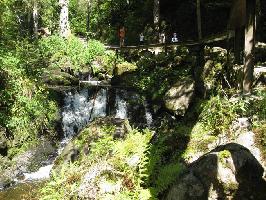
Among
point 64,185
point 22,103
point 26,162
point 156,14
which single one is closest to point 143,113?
point 22,103

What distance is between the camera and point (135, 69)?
21.7 metres

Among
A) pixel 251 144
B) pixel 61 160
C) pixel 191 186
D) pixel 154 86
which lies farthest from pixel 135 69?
pixel 191 186

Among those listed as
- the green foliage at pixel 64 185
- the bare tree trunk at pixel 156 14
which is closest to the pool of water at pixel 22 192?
the green foliage at pixel 64 185

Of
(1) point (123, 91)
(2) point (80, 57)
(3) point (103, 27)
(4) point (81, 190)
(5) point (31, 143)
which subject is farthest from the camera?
(3) point (103, 27)

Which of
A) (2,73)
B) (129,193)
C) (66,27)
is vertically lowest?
(129,193)

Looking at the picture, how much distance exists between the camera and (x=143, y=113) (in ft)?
59.4

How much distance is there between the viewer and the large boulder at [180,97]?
1463cm

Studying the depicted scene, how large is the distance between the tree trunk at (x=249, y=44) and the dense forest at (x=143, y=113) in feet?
0.09

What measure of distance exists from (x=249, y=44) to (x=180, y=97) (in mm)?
5514

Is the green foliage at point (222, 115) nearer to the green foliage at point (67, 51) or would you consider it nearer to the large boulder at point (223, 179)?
the large boulder at point (223, 179)

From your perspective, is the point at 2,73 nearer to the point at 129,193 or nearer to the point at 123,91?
the point at 123,91

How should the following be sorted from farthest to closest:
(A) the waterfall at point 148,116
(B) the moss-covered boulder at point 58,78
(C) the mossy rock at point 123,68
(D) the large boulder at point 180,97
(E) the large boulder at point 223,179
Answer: (C) the mossy rock at point 123,68 → (B) the moss-covered boulder at point 58,78 → (A) the waterfall at point 148,116 → (D) the large boulder at point 180,97 → (E) the large boulder at point 223,179

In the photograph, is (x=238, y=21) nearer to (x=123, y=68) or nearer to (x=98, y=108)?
(x=98, y=108)

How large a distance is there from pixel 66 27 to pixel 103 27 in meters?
17.1
